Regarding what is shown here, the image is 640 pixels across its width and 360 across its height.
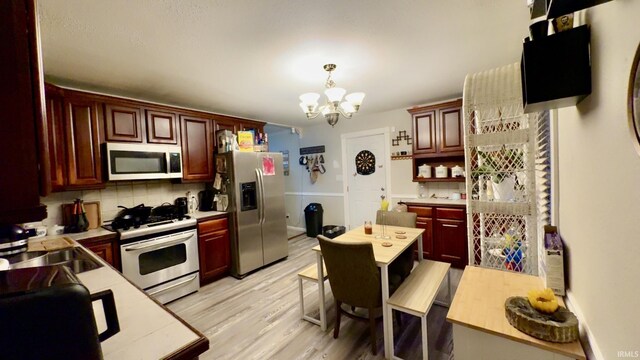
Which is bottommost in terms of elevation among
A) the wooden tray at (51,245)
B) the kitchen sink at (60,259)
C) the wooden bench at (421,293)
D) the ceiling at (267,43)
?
the wooden bench at (421,293)

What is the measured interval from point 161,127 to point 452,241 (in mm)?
3889

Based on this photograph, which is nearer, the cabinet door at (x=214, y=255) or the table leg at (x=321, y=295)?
the table leg at (x=321, y=295)

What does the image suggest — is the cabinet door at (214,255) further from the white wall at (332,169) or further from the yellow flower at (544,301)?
the yellow flower at (544,301)

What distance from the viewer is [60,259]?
5.59 ft

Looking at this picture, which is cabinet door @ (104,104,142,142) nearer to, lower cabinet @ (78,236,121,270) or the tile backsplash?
the tile backsplash

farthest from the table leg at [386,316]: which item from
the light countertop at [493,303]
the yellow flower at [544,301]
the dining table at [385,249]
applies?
the yellow flower at [544,301]

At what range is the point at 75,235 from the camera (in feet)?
7.85

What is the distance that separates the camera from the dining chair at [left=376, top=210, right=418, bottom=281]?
88.4 inches

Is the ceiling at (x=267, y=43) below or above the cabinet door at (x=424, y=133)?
above

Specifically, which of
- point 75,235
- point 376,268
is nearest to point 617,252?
point 376,268

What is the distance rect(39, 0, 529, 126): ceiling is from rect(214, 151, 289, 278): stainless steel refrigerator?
0.94m

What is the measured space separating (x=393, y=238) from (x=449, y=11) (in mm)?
1741

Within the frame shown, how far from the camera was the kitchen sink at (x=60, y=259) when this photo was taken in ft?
5.01

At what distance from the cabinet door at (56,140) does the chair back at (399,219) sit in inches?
126
